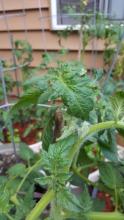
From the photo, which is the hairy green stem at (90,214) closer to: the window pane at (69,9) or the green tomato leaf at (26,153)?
the green tomato leaf at (26,153)

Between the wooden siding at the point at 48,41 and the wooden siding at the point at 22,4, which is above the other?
the wooden siding at the point at 22,4

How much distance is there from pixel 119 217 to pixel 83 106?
19 centimetres

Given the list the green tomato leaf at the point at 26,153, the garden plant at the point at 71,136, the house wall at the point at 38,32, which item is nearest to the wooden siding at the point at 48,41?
the house wall at the point at 38,32

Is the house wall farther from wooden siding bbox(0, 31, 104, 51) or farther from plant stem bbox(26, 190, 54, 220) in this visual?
plant stem bbox(26, 190, 54, 220)

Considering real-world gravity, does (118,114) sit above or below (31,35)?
above

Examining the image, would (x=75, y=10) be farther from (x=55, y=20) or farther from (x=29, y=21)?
(x=29, y=21)

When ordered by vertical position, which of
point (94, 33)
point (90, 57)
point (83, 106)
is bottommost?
point (90, 57)

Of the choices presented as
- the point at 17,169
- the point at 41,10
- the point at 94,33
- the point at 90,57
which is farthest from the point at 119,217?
the point at 41,10

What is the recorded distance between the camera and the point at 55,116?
1.65 feet

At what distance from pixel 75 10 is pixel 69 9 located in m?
0.09

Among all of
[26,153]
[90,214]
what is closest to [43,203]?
[90,214]

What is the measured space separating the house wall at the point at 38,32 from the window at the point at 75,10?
0.16 feet

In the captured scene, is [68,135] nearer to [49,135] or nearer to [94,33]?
[49,135]

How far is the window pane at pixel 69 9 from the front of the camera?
6.08 feet
